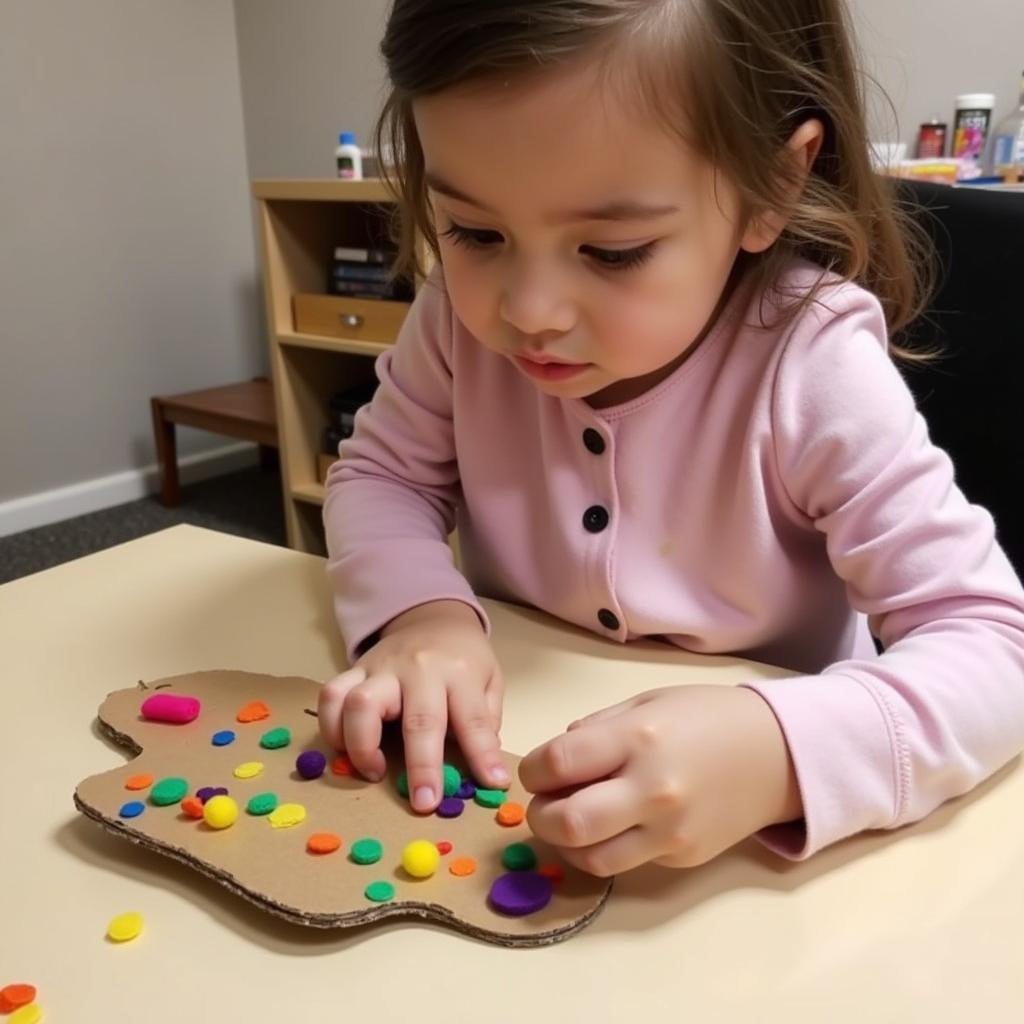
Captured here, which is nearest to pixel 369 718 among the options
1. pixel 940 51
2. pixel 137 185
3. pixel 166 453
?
pixel 940 51

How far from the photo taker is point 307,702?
505mm

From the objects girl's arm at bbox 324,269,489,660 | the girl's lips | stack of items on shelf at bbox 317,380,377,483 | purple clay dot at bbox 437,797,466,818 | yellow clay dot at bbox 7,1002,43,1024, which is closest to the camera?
yellow clay dot at bbox 7,1002,43,1024

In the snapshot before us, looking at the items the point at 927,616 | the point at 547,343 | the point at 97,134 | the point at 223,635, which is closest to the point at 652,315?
the point at 547,343

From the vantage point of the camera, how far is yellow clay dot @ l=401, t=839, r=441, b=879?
0.37 meters

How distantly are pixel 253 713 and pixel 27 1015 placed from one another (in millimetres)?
180

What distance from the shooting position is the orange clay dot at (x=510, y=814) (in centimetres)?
41

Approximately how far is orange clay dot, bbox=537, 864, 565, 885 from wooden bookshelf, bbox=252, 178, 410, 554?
1.56 m

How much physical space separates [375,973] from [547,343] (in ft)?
0.97

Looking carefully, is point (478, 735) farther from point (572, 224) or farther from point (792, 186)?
point (792, 186)

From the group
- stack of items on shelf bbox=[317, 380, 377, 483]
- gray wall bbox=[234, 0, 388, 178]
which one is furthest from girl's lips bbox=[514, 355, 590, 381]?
gray wall bbox=[234, 0, 388, 178]

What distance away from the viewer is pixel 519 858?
0.39 m

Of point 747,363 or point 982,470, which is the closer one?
point 747,363

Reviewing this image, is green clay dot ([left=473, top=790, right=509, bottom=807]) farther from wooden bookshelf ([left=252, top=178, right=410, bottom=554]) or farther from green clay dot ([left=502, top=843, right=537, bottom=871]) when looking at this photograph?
wooden bookshelf ([left=252, top=178, right=410, bottom=554])

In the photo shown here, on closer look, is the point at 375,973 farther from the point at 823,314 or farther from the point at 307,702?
the point at 823,314
